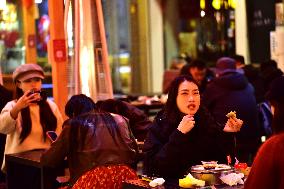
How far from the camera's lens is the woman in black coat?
514cm

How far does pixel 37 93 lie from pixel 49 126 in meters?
0.48

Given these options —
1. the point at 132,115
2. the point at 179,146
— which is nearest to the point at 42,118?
the point at 132,115

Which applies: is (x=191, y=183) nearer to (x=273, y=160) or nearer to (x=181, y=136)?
(x=181, y=136)

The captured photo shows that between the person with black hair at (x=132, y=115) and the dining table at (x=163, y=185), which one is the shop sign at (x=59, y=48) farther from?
the dining table at (x=163, y=185)

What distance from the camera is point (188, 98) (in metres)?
5.31

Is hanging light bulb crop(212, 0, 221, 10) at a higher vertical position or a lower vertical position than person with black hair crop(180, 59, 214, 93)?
higher

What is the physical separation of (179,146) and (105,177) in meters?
0.69

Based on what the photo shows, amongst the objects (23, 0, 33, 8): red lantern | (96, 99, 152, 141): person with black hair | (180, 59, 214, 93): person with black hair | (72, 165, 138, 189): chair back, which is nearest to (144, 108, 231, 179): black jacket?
(72, 165, 138, 189): chair back

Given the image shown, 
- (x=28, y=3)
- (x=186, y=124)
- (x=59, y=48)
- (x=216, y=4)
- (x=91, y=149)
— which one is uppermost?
(x=28, y=3)

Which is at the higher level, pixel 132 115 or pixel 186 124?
pixel 186 124

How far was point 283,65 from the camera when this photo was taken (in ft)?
37.3

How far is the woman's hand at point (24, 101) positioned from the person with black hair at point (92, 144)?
1219 millimetres

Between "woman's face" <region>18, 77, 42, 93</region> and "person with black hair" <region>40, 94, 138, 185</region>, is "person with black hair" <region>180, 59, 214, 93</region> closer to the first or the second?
"woman's face" <region>18, 77, 42, 93</region>

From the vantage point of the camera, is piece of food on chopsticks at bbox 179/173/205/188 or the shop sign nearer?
piece of food on chopsticks at bbox 179/173/205/188
